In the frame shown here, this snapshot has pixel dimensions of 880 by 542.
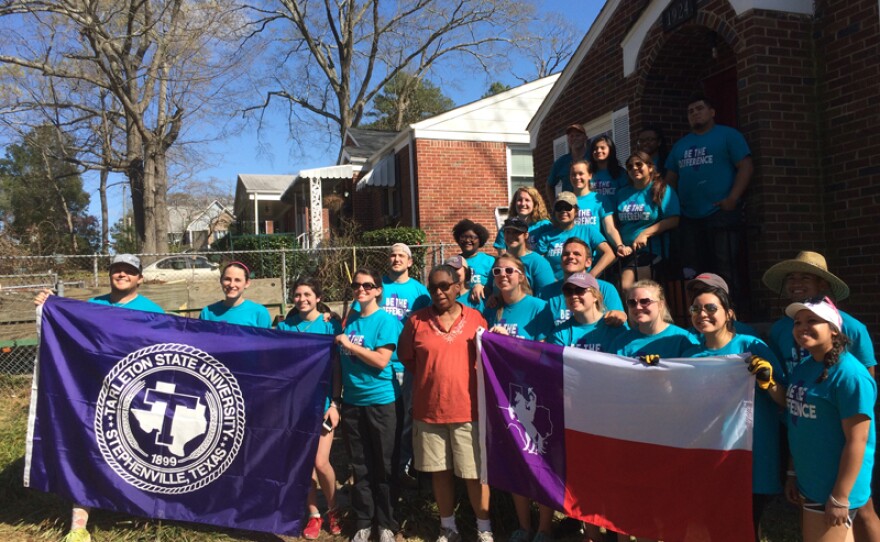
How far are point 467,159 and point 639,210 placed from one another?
34.5 ft

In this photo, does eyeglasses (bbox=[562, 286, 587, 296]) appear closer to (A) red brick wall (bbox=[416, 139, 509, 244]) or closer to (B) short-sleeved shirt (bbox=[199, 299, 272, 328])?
(B) short-sleeved shirt (bbox=[199, 299, 272, 328])

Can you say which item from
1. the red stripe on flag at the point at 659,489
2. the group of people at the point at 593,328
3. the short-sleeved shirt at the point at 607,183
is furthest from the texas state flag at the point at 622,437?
the short-sleeved shirt at the point at 607,183

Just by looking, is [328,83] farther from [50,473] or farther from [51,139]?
[50,473]

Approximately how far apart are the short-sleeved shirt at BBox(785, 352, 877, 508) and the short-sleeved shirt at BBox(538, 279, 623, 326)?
1192mm

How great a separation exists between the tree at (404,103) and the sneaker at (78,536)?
2886 cm

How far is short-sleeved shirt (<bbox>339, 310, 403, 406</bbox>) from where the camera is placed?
13.3 feet

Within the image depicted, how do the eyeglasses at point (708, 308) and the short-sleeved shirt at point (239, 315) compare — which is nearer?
the eyeglasses at point (708, 308)

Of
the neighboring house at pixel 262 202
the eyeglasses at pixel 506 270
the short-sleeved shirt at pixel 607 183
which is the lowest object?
the eyeglasses at pixel 506 270

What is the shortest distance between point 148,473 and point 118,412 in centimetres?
45

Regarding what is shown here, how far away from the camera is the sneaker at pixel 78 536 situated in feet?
13.5

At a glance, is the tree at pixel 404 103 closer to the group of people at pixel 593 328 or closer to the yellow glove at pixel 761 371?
the group of people at pixel 593 328

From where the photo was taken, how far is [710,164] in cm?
491

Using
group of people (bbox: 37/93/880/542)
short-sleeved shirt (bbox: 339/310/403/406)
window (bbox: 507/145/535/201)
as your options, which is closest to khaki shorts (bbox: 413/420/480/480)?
group of people (bbox: 37/93/880/542)

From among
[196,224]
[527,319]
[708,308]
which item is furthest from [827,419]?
[196,224]
